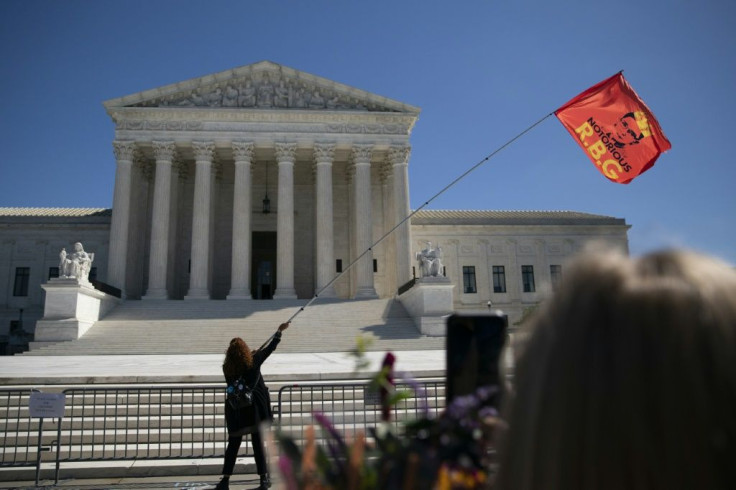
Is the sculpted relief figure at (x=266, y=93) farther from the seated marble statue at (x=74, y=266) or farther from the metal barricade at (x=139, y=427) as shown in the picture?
the metal barricade at (x=139, y=427)

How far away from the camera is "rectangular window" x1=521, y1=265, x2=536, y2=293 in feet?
146

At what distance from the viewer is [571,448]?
1.06 m

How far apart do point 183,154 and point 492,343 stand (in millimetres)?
37512

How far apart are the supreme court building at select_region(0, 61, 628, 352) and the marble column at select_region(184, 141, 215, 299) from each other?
3.0 inches

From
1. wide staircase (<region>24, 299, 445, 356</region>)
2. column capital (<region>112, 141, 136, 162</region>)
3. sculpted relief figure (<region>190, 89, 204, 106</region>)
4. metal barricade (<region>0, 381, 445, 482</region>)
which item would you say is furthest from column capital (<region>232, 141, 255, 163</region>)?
metal barricade (<region>0, 381, 445, 482</region>)

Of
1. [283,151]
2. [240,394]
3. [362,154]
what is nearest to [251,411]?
[240,394]

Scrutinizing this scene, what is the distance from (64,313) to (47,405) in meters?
19.9

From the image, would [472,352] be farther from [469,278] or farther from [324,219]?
[469,278]

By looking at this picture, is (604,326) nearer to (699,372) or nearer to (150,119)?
(699,372)

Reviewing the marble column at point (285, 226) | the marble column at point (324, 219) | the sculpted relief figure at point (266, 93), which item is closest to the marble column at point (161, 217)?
the sculpted relief figure at point (266, 93)

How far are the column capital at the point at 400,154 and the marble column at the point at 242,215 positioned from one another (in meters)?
9.29

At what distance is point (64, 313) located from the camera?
24.5 metres

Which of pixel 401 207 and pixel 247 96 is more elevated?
pixel 247 96

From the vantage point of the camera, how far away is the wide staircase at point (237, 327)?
2312 cm
